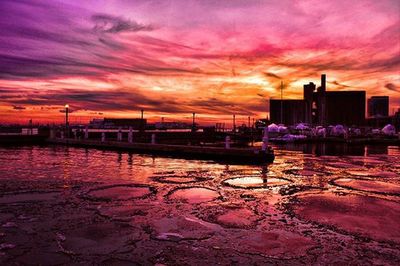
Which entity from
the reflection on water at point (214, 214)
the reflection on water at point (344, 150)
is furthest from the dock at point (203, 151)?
the reflection on water at point (344, 150)

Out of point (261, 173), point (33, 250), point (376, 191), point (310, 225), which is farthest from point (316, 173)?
point (33, 250)

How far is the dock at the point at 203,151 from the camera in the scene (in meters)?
19.1

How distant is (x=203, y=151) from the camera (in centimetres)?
2209

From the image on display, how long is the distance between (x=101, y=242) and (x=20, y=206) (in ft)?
11.8

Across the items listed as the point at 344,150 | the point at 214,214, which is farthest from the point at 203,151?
the point at 344,150

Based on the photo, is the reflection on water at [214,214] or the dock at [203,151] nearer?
the reflection on water at [214,214]

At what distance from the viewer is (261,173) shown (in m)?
14.4

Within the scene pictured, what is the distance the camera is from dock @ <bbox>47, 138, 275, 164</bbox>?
19.1m

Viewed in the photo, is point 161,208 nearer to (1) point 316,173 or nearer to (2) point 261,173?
(2) point 261,173

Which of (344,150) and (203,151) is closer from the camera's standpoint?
(203,151)

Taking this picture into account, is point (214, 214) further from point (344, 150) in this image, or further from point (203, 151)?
point (344, 150)

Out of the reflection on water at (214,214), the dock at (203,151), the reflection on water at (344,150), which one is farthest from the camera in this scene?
the reflection on water at (344,150)

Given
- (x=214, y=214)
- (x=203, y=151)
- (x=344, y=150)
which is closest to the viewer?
(x=214, y=214)

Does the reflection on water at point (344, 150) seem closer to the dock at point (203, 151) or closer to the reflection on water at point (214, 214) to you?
the dock at point (203, 151)
